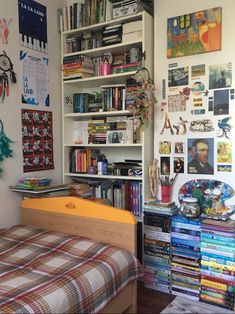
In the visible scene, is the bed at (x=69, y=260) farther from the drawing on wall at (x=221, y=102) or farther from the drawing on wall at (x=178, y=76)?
the drawing on wall at (x=178, y=76)

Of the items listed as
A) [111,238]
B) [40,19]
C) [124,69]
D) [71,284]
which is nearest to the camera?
[71,284]

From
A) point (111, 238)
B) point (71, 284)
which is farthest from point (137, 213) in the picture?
point (71, 284)

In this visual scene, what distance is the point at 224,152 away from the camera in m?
2.11

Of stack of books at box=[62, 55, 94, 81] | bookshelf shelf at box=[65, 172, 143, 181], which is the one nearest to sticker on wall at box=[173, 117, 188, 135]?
bookshelf shelf at box=[65, 172, 143, 181]

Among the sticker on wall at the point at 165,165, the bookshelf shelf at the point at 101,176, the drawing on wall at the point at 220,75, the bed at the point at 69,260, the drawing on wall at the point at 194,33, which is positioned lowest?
the bed at the point at 69,260

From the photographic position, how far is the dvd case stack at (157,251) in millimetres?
2207

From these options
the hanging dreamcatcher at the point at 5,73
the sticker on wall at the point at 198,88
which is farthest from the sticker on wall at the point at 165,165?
the hanging dreamcatcher at the point at 5,73

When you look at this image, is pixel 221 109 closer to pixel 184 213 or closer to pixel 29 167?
pixel 184 213

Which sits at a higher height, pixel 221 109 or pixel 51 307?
pixel 221 109

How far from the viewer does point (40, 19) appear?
2576mm

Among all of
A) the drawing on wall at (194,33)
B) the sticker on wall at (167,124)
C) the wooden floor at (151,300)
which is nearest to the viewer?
the wooden floor at (151,300)

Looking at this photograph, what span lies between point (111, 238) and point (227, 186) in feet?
2.97

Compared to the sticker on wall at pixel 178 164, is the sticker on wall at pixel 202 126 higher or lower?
higher

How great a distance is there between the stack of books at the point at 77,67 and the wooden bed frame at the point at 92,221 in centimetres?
116
